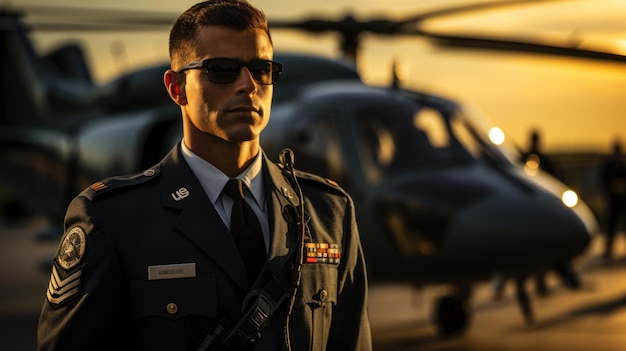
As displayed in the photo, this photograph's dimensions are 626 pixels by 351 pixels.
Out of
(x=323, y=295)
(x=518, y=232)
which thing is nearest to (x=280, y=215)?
(x=323, y=295)

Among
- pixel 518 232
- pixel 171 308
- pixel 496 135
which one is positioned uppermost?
pixel 496 135

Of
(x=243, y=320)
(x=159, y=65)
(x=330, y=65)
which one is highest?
(x=159, y=65)

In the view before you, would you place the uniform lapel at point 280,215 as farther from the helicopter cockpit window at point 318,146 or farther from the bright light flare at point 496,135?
the bright light flare at point 496,135

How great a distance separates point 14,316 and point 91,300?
8.82m

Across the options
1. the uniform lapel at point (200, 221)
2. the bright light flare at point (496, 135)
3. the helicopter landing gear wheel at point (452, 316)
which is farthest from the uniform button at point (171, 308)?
the helicopter landing gear wheel at point (452, 316)

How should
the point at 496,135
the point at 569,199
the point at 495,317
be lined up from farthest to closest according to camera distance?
1. the point at 495,317
2. the point at 496,135
3. the point at 569,199

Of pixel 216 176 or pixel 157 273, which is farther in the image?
pixel 216 176

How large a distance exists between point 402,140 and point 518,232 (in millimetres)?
1333

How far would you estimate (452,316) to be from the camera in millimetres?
8414

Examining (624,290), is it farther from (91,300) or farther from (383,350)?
(91,300)

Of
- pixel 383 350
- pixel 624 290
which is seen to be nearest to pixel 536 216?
pixel 383 350

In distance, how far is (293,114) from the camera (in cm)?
822

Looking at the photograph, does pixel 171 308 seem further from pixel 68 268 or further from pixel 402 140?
pixel 402 140

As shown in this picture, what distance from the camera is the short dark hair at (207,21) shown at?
6.61 feet
